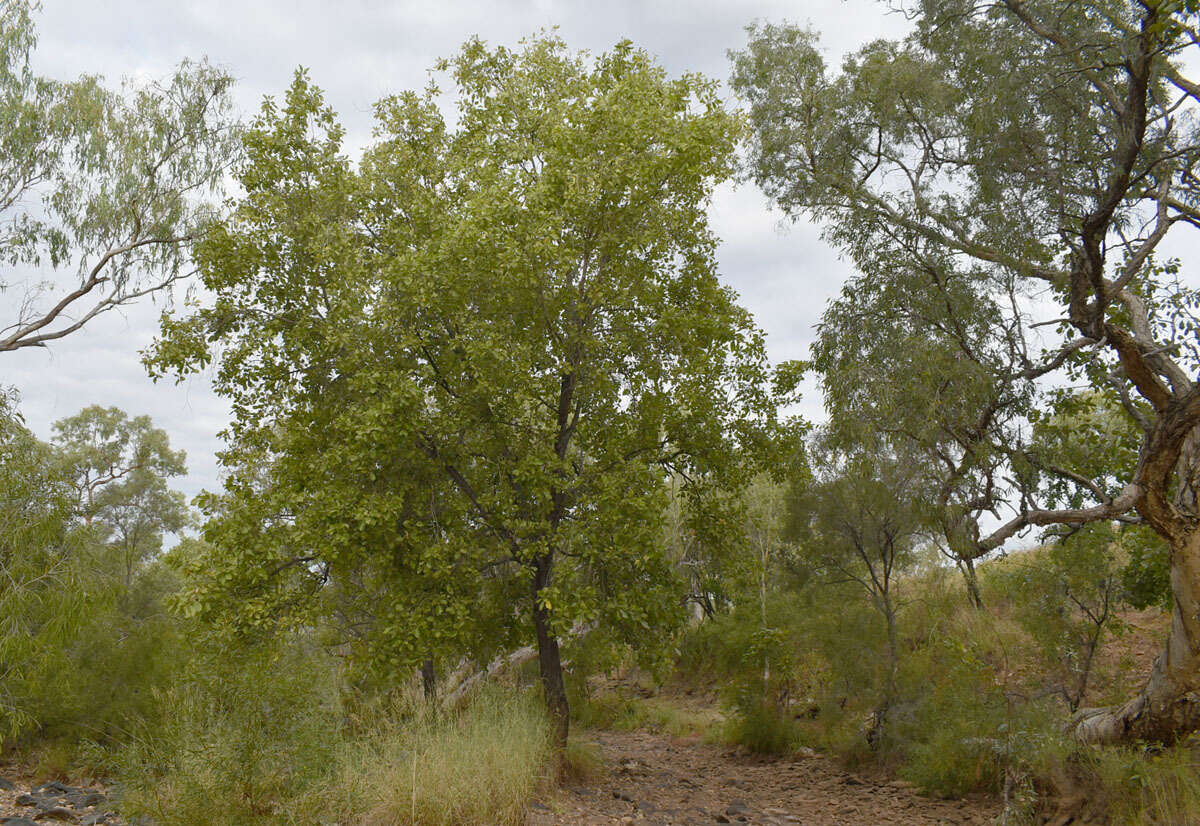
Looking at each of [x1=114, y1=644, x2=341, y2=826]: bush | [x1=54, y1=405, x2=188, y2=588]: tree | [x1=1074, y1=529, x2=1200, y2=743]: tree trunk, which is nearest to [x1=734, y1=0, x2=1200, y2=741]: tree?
[x1=1074, y1=529, x2=1200, y2=743]: tree trunk

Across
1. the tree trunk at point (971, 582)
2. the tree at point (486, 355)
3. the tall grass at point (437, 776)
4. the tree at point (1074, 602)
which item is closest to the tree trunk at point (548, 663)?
the tree at point (486, 355)

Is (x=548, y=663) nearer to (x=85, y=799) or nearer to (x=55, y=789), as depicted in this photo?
(x=85, y=799)

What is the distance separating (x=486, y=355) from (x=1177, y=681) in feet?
25.7

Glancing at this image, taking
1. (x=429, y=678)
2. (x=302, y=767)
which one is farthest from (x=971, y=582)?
(x=302, y=767)

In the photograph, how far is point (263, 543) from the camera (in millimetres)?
9273

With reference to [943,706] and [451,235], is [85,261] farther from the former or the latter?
[943,706]

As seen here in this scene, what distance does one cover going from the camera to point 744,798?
1085 cm

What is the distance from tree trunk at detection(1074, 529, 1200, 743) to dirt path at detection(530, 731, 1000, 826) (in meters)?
1.87

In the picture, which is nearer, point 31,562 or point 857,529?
point 31,562

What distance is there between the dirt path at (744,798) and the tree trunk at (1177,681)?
6.14ft

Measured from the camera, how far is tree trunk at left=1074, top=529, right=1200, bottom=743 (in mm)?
8039

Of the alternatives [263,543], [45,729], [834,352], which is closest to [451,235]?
[263,543]

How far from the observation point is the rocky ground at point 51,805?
8.16 metres

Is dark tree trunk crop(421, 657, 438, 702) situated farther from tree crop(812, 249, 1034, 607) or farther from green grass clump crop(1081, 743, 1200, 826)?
green grass clump crop(1081, 743, 1200, 826)
